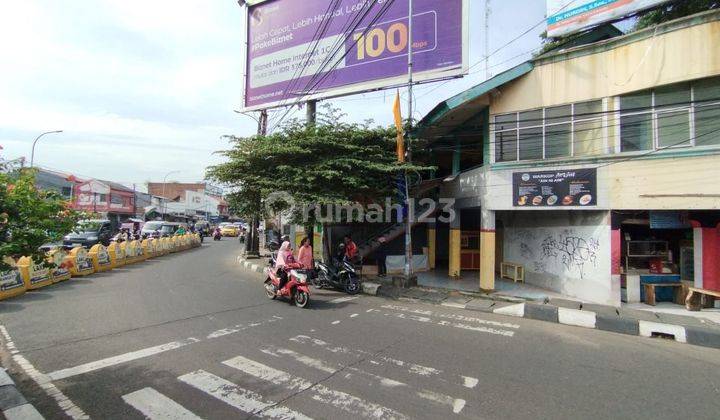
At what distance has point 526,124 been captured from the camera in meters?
10.8

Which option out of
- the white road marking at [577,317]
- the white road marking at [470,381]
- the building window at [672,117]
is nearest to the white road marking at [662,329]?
the white road marking at [577,317]

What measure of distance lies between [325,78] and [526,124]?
805 cm

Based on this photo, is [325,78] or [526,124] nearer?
[526,124]

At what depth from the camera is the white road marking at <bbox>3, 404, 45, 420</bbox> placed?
3.64 metres

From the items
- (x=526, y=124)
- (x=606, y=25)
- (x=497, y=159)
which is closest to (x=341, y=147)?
(x=497, y=159)

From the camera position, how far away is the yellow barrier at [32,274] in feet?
32.5

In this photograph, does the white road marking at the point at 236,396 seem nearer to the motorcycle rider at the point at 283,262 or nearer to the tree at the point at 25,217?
the tree at the point at 25,217

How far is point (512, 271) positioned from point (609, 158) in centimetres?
525

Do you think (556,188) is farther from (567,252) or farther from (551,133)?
(567,252)

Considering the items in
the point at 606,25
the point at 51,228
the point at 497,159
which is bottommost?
the point at 51,228

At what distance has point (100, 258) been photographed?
14.2 meters

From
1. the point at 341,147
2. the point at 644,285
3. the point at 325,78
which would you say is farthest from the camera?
the point at 325,78

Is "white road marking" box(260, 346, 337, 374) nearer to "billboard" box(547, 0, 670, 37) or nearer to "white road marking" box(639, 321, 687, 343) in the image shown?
"white road marking" box(639, 321, 687, 343)

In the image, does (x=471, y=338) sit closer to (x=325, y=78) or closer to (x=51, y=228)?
(x=51, y=228)
